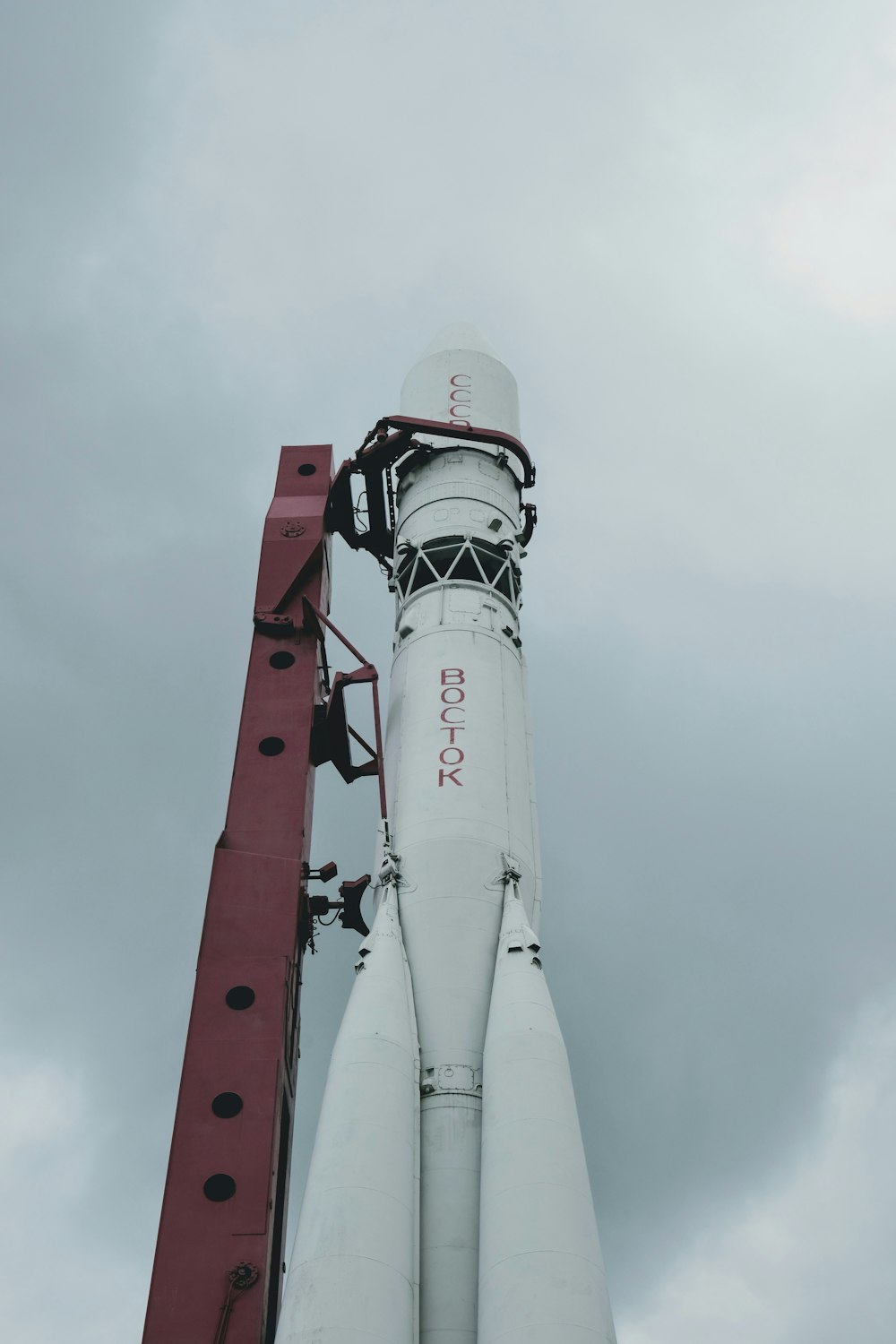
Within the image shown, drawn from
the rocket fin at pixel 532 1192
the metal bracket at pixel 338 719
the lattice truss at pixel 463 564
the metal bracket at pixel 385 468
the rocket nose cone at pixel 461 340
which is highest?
the rocket nose cone at pixel 461 340

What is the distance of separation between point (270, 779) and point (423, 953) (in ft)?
14.0

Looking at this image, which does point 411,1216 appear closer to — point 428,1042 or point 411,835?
point 428,1042

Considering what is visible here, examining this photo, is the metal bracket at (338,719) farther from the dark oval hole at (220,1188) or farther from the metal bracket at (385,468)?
the dark oval hole at (220,1188)

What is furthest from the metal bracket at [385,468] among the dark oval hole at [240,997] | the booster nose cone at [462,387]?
the dark oval hole at [240,997]

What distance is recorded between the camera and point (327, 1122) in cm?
1334

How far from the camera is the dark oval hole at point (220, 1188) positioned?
47.5 ft

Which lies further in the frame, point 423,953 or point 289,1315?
point 423,953

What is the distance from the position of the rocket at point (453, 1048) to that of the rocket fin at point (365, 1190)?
0.07 feet

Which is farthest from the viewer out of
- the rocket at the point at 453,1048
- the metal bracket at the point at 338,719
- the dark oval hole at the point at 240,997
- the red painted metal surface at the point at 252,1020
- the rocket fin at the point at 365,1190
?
the metal bracket at the point at 338,719

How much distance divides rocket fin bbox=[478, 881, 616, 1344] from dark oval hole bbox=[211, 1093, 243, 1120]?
3.24 m

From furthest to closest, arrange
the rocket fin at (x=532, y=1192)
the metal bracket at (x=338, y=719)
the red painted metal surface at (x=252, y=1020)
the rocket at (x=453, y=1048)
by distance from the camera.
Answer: the metal bracket at (x=338, y=719)
the red painted metal surface at (x=252, y=1020)
the rocket at (x=453, y=1048)
the rocket fin at (x=532, y=1192)

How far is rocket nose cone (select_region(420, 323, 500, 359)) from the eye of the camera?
2506cm

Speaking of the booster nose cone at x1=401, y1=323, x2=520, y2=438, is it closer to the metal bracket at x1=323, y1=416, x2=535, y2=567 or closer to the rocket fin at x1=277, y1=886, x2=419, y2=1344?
the metal bracket at x1=323, y1=416, x2=535, y2=567

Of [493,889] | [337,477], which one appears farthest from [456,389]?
[493,889]
